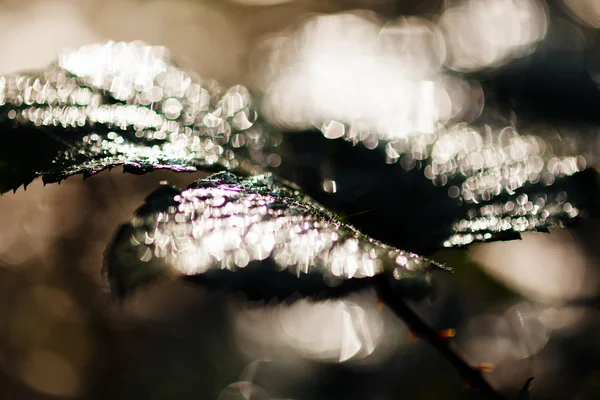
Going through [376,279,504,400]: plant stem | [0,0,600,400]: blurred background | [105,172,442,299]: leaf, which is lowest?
[0,0,600,400]: blurred background

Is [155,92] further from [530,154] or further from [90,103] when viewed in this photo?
[530,154]

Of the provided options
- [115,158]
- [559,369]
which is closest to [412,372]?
[559,369]

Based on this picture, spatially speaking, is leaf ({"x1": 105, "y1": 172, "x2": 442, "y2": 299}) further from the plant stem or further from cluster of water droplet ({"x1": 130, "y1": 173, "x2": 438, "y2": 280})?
the plant stem

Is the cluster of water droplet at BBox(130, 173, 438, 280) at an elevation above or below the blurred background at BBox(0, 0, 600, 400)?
above

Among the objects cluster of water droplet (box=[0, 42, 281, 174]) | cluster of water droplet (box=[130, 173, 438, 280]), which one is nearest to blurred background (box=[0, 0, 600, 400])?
cluster of water droplet (box=[0, 42, 281, 174])

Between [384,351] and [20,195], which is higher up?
[20,195]

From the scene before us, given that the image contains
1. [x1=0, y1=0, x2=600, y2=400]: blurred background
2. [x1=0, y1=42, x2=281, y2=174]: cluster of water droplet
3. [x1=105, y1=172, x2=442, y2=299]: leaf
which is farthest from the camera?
[x1=0, y1=0, x2=600, y2=400]: blurred background

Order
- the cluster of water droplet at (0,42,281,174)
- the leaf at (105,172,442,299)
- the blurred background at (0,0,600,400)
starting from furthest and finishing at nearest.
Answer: the blurred background at (0,0,600,400) → the cluster of water droplet at (0,42,281,174) → the leaf at (105,172,442,299)
